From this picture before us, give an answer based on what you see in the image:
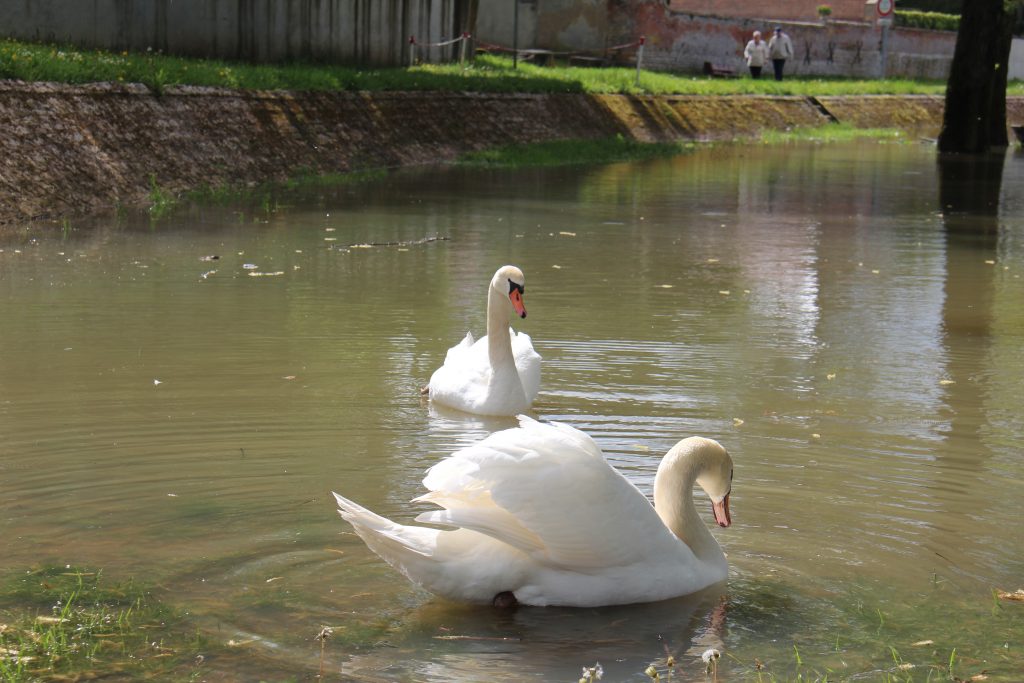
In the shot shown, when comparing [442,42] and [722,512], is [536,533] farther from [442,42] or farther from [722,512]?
[442,42]

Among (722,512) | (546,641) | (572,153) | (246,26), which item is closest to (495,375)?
(722,512)

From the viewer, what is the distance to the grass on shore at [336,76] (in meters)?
17.0

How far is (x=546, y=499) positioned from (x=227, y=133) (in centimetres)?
1458

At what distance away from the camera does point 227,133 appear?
18.8 metres

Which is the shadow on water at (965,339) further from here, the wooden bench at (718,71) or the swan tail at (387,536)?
the wooden bench at (718,71)

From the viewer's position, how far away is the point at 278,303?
1091 centimetres

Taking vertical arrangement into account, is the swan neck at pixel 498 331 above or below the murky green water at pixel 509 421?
above

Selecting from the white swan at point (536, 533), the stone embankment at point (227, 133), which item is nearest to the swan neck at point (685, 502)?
the white swan at point (536, 533)

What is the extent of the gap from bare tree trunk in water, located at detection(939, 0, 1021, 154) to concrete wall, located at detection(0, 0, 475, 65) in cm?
1048

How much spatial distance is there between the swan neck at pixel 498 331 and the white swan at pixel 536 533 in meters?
2.83

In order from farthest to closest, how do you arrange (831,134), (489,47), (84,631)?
(831,134) < (489,47) < (84,631)

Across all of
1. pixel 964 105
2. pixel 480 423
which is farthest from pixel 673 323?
pixel 964 105

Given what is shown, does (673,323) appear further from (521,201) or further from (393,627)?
(521,201)

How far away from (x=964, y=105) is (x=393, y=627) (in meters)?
27.7
